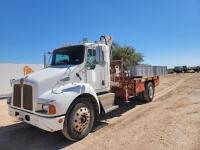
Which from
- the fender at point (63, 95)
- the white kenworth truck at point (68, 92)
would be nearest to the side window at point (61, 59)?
the white kenworth truck at point (68, 92)

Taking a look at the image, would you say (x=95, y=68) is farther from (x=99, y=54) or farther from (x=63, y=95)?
(x=63, y=95)

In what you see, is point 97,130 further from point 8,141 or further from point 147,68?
point 147,68

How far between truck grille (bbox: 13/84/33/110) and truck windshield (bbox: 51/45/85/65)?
5.04ft

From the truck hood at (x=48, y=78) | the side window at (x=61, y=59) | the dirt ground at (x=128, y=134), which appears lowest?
the dirt ground at (x=128, y=134)

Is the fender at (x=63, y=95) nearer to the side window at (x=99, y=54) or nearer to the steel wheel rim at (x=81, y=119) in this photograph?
the steel wheel rim at (x=81, y=119)

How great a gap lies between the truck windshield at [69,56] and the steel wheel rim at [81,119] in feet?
4.77

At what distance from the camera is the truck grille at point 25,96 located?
201 inches

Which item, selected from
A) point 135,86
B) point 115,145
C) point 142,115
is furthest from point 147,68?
point 115,145

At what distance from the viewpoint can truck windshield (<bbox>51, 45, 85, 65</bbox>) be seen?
6.15m

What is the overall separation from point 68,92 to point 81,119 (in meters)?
0.87

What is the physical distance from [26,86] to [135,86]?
4.88 metres

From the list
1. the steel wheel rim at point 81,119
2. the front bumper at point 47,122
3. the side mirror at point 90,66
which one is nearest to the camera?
the front bumper at point 47,122

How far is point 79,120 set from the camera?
5375 mm

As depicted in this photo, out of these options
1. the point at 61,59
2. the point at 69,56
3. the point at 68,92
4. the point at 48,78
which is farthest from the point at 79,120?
the point at 61,59
